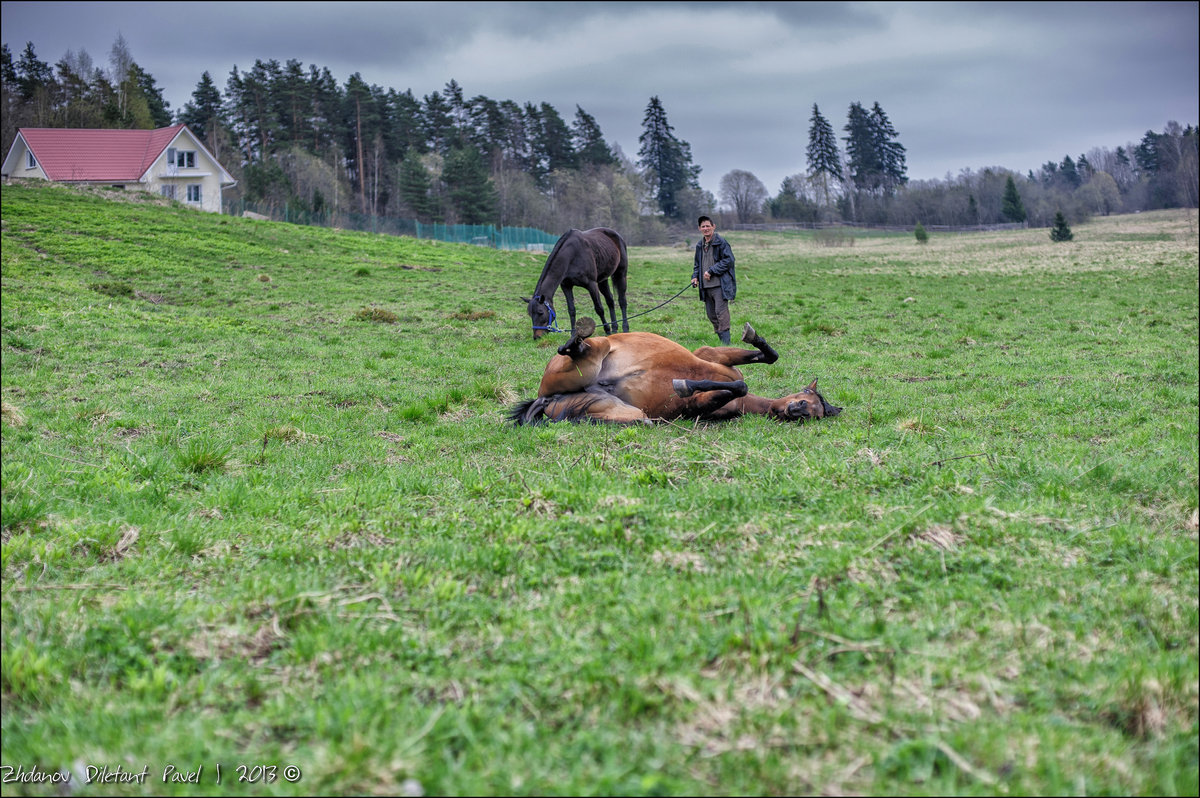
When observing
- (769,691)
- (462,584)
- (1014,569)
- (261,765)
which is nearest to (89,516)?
(462,584)

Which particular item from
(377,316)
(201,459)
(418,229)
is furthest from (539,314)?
(418,229)

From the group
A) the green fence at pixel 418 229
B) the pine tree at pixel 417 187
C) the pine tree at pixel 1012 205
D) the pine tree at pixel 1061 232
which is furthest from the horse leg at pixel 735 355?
Answer: the pine tree at pixel 1012 205

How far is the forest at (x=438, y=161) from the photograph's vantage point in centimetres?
5744

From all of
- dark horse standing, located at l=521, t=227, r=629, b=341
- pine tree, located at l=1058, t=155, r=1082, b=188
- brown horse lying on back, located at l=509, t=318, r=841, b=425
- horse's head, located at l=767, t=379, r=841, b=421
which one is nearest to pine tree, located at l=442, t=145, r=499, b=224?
dark horse standing, located at l=521, t=227, r=629, b=341

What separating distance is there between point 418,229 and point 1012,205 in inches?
2473

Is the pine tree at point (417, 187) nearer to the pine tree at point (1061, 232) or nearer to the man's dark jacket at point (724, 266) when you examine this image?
the pine tree at point (1061, 232)

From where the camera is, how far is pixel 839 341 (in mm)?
13008

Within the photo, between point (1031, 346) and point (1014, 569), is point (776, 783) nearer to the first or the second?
point (1014, 569)

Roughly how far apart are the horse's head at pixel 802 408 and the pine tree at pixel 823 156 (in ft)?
309

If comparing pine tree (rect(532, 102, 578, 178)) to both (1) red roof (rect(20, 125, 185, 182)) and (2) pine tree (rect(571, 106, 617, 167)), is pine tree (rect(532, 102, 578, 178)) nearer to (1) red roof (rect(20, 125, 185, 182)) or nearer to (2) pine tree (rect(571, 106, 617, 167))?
(2) pine tree (rect(571, 106, 617, 167))

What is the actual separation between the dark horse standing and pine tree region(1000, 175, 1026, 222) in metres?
76.0

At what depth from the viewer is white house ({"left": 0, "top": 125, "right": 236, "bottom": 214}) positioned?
45531mm

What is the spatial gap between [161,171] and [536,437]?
52.6 meters

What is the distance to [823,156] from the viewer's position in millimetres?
94062
